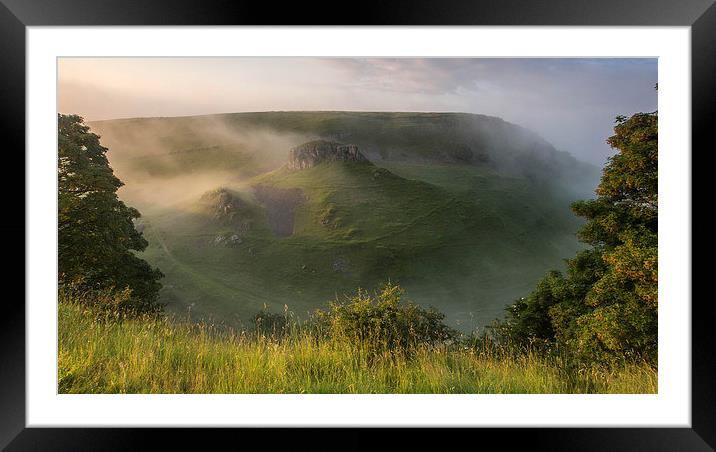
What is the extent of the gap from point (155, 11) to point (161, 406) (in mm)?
2684

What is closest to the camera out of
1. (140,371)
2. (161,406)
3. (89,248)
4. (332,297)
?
(161,406)

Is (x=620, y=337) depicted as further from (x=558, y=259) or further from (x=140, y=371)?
(x=558, y=259)

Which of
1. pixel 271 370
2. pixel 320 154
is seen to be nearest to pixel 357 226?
pixel 320 154

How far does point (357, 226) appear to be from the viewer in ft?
144

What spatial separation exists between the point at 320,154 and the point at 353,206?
289 inches

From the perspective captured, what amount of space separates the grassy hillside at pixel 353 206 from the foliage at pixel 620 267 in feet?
97.3

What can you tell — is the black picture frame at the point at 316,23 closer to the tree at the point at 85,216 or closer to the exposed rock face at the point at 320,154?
the tree at the point at 85,216

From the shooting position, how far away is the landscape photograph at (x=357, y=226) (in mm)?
4414

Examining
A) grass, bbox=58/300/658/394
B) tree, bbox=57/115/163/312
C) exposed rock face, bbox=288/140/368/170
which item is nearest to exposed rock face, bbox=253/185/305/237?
exposed rock face, bbox=288/140/368/170

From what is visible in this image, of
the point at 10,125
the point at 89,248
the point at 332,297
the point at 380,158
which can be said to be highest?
the point at 380,158

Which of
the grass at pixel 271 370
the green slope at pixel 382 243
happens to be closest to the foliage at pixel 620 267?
the grass at pixel 271 370

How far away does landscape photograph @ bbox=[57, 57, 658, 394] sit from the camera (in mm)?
4414

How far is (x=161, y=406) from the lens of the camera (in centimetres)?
311

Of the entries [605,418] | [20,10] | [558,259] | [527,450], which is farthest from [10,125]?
[558,259]
